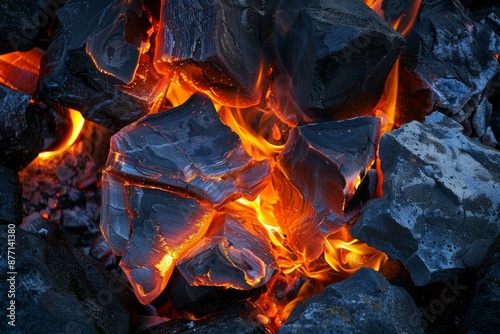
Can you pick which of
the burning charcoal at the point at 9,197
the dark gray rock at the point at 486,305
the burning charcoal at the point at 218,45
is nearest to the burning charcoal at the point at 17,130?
the burning charcoal at the point at 9,197

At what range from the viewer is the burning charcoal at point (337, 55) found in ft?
6.88

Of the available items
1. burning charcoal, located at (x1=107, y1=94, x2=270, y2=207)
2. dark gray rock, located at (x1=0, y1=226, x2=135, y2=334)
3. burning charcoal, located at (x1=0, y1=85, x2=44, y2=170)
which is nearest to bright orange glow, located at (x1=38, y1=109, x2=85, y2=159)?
burning charcoal, located at (x1=0, y1=85, x2=44, y2=170)

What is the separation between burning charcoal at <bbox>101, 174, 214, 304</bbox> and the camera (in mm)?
2117

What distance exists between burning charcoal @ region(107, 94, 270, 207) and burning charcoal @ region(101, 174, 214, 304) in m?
0.06

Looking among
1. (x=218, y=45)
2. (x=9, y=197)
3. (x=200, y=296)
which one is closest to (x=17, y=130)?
(x=9, y=197)

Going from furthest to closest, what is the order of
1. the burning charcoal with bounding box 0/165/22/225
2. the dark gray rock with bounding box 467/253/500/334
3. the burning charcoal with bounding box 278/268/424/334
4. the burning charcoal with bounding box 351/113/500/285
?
the burning charcoal with bounding box 0/165/22/225
the burning charcoal with bounding box 351/113/500/285
the dark gray rock with bounding box 467/253/500/334
the burning charcoal with bounding box 278/268/424/334

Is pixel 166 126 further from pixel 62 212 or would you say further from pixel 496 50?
pixel 496 50

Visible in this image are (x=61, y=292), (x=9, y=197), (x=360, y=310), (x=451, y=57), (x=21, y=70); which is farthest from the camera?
(x=21, y=70)

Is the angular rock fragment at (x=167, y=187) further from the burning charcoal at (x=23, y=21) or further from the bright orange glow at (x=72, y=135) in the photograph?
the burning charcoal at (x=23, y=21)

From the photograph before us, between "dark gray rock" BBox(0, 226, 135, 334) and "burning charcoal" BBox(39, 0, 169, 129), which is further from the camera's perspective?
"burning charcoal" BBox(39, 0, 169, 129)

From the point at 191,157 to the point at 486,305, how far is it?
1215 mm

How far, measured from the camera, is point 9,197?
230cm

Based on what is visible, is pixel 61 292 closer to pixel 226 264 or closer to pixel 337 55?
pixel 226 264

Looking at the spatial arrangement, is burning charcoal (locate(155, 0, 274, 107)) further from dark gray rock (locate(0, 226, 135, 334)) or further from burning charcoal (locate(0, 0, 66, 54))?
dark gray rock (locate(0, 226, 135, 334))
